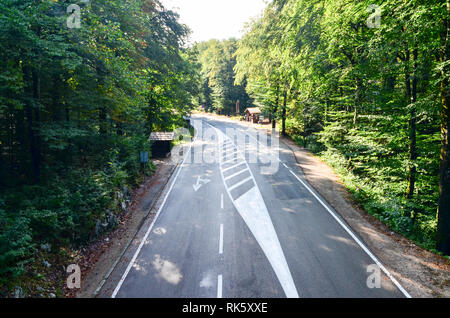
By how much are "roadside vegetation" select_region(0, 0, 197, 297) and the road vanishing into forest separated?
2.18m

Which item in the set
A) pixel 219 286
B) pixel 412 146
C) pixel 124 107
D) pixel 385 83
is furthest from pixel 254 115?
pixel 219 286

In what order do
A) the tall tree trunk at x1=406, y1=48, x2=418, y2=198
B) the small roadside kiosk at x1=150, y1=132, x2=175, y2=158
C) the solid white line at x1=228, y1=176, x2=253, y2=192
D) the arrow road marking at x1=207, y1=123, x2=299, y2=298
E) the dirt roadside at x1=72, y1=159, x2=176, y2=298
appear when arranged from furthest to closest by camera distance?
the small roadside kiosk at x1=150, y1=132, x2=175, y2=158 → the solid white line at x1=228, y1=176, x2=253, y2=192 → the tall tree trunk at x1=406, y1=48, x2=418, y2=198 → the dirt roadside at x1=72, y1=159, x2=176, y2=298 → the arrow road marking at x1=207, y1=123, x2=299, y2=298

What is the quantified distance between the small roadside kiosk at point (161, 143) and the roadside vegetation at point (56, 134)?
7125 millimetres

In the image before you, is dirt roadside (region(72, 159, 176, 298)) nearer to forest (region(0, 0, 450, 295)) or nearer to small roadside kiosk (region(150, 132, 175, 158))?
forest (region(0, 0, 450, 295))

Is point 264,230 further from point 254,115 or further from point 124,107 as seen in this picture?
point 254,115

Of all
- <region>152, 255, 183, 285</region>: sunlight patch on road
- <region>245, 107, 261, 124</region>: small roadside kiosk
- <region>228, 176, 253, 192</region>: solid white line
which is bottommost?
<region>152, 255, 183, 285</region>: sunlight patch on road

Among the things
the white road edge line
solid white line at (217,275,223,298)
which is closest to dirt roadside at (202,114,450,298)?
the white road edge line

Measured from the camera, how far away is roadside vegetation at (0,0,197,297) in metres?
6.89

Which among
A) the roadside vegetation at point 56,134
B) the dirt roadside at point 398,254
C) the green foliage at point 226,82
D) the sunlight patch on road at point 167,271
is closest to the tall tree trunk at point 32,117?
A: the roadside vegetation at point 56,134

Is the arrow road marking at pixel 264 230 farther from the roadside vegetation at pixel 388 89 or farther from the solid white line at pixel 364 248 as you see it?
the roadside vegetation at pixel 388 89

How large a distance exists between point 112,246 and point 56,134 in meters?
4.87

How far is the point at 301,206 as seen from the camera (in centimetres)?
1236

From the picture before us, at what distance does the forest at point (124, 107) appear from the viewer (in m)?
7.73
